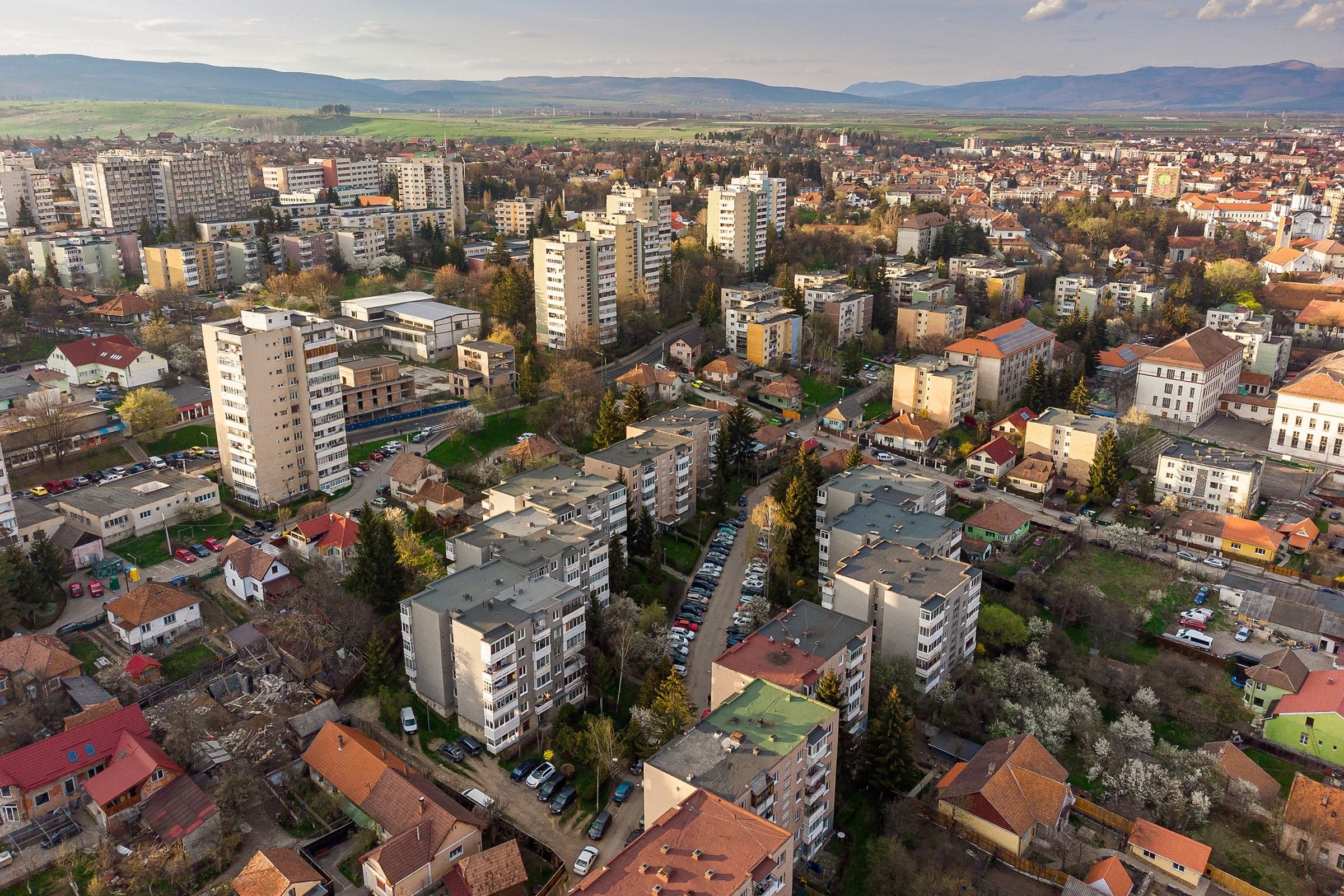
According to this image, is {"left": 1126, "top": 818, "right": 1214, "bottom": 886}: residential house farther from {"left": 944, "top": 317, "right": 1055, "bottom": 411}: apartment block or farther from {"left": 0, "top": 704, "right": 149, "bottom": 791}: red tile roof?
{"left": 944, "top": 317, "right": 1055, "bottom": 411}: apartment block

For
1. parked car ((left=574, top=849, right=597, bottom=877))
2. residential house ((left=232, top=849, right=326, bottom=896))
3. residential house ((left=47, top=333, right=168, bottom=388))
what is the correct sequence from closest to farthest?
residential house ((left=232, top=849, right=326, bottom=896)), parked car ((left=574, top=849, right=597, bottom=877)), residential house ((left=47, top=333, right=168, bottom=388))

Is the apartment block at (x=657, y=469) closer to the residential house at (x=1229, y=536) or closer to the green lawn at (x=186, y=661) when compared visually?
the green lawn at (x=186, y=661)

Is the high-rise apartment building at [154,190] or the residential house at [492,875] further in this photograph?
the high-rise apartment building at [154,190]

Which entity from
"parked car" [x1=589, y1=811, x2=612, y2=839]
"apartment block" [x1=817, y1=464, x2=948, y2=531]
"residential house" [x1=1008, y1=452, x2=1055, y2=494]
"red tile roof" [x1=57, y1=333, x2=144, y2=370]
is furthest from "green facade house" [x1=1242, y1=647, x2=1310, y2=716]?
"red tile roof" [x1=57, y1=333, x2=144, y2=370]

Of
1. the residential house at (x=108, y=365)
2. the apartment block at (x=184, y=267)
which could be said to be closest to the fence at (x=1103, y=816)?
the residential house at (x=108, y=365)

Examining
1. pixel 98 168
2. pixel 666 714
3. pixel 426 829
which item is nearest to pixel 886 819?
pixel 666 714
